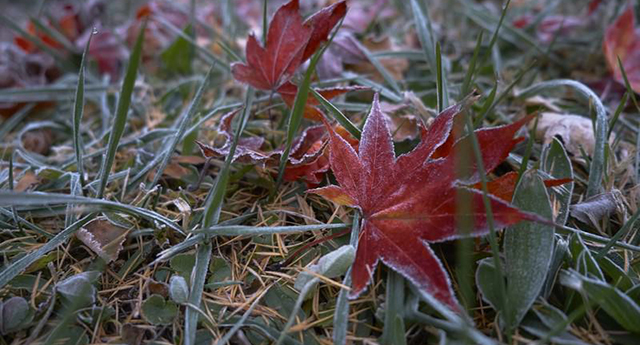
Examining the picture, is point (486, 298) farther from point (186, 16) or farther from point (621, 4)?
point (186, 16)

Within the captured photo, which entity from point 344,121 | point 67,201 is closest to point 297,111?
point 344,121

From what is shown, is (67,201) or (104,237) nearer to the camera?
(67,201)

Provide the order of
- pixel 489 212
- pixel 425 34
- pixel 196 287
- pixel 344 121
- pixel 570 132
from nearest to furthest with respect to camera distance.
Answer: pixel 489 212 < pixel 196 287 < pixel 344 121 < pixel 570 132 < pixel 425 34

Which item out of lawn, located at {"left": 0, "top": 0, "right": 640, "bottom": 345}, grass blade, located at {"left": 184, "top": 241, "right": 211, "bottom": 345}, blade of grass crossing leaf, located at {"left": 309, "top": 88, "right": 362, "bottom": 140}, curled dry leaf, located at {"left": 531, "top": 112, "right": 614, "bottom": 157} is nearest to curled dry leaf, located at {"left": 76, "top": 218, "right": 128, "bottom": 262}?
lawn, located at {"left": 0, "top": 0, "right": 640, "bottom": 345}

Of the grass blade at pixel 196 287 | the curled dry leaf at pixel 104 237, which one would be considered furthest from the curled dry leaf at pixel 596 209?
the curled dry leaf at pixel 104 237

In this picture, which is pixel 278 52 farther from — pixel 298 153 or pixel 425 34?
pixel 425 34
